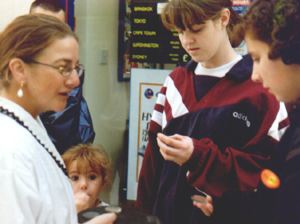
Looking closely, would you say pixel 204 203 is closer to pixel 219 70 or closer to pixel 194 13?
pixel 219 70

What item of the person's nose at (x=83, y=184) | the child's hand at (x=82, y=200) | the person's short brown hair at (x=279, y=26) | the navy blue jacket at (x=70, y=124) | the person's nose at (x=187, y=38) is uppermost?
the person's short brown hair at (x=279, y=26)

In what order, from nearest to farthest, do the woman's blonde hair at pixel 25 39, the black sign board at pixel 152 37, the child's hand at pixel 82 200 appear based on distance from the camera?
the woman's blonde hair at pixel 25 39 < the child's hand at pixel 82 200 < the black sign board at pixel 152 37

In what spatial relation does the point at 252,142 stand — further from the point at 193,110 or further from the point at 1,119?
the point at 1,119

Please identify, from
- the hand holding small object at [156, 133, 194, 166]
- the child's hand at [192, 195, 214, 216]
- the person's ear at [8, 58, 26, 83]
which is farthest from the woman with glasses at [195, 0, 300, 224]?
the person's ear at [8, 58, 26, 83]

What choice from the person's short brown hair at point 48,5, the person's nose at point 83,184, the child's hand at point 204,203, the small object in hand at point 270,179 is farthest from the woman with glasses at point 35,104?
the person's short brown hair at point 48,5

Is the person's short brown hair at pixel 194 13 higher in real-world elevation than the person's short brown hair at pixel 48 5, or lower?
higher

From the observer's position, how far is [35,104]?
1315mm

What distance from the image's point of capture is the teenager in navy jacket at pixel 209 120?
1589mm

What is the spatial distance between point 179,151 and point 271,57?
530 millimetres

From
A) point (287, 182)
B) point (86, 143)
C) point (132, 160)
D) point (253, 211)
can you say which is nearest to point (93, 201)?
point (86, 143)

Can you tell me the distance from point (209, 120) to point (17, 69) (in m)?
0.65

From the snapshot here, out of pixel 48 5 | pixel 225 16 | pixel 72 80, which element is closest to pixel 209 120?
pixel 225 16

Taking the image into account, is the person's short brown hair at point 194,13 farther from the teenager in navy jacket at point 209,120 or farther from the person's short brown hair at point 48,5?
the person's short brown hair at point 48,5

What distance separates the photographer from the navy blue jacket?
2.34m
